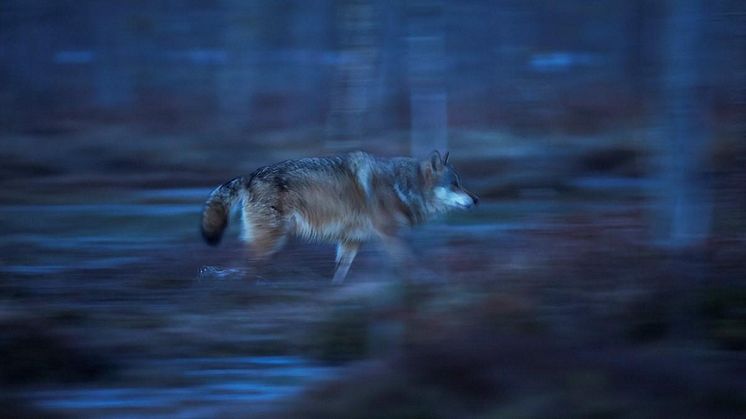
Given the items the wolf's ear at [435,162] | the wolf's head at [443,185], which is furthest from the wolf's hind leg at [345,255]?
the wolf's ear at [435,162]

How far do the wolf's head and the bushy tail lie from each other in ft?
7.67

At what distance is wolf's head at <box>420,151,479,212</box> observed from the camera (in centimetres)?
1148

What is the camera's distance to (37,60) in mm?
30812

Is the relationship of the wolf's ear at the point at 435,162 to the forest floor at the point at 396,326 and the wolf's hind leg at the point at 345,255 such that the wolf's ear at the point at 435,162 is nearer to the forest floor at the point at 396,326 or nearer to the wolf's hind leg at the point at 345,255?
the forest floor at the point at 396,326

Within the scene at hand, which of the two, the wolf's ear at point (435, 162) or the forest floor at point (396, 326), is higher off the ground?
the wolf's ear at point (435, 162)

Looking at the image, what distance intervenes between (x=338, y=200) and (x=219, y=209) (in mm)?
1392

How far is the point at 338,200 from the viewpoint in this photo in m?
10.8

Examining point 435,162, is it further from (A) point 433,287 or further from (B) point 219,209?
(A) point 433,287

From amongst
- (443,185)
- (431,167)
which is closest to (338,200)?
(431,167)

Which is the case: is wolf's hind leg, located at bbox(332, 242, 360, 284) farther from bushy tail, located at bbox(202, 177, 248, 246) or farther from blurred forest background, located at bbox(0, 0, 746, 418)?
bushy tail, located at bbox(202, 177, 248, 246)

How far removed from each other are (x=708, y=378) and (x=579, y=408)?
0.96 meters

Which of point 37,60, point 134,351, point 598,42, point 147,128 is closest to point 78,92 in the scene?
point 37,60

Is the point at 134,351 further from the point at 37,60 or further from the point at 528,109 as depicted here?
the point at 37,60

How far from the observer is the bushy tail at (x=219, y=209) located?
1030 cm
